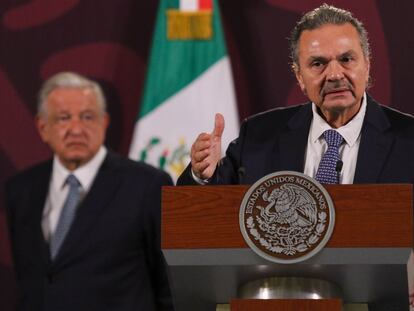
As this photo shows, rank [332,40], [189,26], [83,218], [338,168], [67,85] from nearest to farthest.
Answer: [338,168] → [332,40] → [83,218] → [67,85] → [189,26]

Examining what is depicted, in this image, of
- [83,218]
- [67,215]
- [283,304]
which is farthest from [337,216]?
[67,215]

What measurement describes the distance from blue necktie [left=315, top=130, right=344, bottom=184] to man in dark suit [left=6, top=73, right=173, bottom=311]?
1.74m

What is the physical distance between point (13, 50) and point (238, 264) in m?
3.53

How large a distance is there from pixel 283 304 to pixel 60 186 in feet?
9.00

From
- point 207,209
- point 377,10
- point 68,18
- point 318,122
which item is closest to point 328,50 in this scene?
point 318,122

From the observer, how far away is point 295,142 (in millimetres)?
2994

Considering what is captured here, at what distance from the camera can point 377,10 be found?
17.1ft

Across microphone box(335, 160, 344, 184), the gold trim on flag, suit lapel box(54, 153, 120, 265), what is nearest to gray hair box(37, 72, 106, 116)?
suit lapel box(54, 153, 120, 265)

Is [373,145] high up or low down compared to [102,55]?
down

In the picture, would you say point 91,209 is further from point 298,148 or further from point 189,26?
point 298,148

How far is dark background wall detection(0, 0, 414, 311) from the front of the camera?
17.6ft

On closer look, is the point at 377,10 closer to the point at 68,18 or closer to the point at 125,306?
the point at 68,18

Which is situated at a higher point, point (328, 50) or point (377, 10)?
point (377, 10)

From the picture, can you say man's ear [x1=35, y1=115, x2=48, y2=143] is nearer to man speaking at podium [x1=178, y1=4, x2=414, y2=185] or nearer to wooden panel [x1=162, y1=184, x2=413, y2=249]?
man speaking at podium [x1=178, y1=4, x2=414, y2=185]
